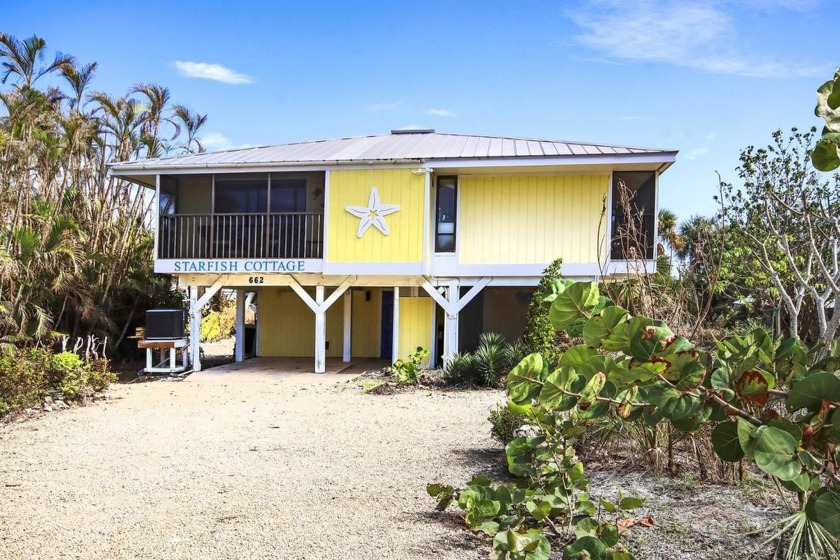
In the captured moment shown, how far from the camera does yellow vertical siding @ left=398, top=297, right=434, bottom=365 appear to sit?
15398 mm

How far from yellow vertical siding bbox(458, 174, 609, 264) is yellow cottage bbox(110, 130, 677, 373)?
0.9 inches

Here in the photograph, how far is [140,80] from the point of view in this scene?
21.2 m

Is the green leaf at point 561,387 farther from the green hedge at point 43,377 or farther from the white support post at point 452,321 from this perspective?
the white support post at point 452,321

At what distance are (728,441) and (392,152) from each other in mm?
13915

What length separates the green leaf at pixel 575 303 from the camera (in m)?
2.44

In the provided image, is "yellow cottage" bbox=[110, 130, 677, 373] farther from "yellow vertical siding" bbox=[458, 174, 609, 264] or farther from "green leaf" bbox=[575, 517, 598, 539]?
"green leaf" bbox=[575, 517, 598, 539]

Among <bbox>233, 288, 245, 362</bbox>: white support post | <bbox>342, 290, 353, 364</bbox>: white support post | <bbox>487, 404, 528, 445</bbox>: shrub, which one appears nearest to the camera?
<bbox>487, 404, 528, 445</bbox>: shrub

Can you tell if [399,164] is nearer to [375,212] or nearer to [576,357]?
[375,212]

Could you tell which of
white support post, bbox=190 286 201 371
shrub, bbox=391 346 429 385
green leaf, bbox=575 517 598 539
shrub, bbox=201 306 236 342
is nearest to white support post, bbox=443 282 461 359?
shrub, bbox=391 346 429 385

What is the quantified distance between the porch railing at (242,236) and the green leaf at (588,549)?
12.2 m

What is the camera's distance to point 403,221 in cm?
1452

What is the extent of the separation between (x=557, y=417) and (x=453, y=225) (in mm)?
10766

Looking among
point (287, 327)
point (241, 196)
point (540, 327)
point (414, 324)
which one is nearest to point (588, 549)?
point (540, 327)

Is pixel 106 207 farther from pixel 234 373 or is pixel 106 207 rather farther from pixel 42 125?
pixel 234 373
